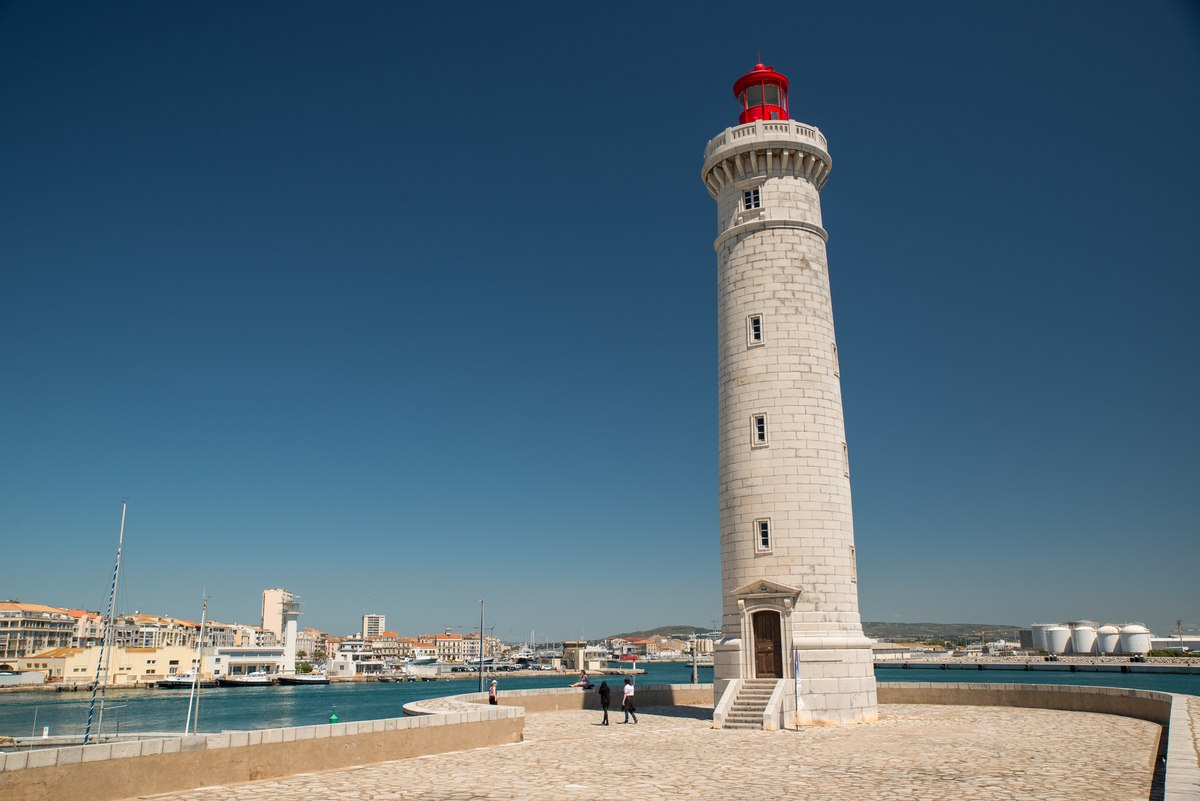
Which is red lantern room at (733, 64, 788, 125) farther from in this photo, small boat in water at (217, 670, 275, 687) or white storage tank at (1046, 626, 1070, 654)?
white storage tank at (1046, 626, 1070, 654)

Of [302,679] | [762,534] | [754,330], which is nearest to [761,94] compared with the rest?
[754,330]

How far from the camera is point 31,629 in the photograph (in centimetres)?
12556

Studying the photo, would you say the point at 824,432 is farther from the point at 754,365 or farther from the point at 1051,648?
the point at 1051,648

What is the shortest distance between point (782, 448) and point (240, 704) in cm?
7953

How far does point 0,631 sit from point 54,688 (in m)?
31.2

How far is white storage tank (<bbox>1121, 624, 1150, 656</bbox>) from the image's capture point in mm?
133375

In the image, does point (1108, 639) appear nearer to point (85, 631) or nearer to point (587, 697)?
point (587, 697)

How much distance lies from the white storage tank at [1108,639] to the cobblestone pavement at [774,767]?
142m

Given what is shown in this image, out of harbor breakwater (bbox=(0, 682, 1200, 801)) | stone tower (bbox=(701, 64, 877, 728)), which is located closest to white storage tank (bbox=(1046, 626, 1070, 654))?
harbor breakwater (bbox=(0, 682, 1200, 801))

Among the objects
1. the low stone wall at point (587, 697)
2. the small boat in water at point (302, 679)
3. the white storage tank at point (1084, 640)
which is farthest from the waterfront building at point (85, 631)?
the white storage tank at point (1084, 640)

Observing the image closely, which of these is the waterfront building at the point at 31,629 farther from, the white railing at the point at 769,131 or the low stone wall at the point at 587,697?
the white railing at the point at 769,131

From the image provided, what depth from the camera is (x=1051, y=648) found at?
501 ft

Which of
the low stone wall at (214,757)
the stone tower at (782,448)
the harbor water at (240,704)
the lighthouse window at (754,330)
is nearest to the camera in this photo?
the low stone wall at (214,757)

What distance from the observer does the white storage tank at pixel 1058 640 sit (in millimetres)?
151750
